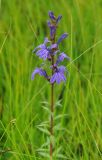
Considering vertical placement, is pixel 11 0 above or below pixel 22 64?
above

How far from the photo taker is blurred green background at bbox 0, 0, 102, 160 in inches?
91.2

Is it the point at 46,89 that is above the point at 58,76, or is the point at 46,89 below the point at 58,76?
above

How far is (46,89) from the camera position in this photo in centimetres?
296

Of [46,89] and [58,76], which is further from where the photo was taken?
[46,89]

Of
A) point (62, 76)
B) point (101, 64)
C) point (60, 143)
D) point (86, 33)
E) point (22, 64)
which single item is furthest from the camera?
point (86, 33)

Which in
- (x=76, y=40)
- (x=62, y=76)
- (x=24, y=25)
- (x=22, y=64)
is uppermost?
(x=24, y=25)

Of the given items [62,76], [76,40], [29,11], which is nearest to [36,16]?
[29,11]

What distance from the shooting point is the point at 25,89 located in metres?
2.72

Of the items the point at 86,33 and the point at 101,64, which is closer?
the point at 101,64

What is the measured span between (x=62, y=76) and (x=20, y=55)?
45.7 inches

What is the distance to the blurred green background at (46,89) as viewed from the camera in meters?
2.32

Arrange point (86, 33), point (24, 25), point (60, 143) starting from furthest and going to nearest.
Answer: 1. point (24, 25)
2. point (86, 33)
3. point (60, 143)

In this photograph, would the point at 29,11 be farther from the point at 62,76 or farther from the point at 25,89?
the point at 62,76

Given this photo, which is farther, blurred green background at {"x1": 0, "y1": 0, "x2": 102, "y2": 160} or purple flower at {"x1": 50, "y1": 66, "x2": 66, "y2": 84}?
blurred green background at {"x1": 0, "y1": 0, "x2": 102, "y2": 160}
